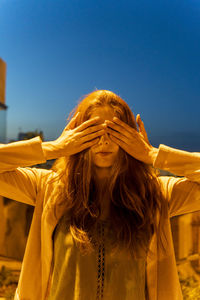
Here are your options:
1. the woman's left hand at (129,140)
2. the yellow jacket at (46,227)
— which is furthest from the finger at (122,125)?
the yellow jacket at (46,227)

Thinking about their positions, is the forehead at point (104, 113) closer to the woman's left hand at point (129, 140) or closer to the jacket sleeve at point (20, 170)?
the woman's left hand at point (129, 140)

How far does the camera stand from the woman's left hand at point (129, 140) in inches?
31.6

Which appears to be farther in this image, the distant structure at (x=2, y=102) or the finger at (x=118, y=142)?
the distant structure at (x=2, y=102)

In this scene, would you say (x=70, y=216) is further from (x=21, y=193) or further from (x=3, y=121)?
(x=3, y=121)

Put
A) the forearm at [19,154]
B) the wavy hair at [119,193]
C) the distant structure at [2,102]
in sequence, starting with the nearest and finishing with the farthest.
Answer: the forearm at [19,154] → the wavy hair at [119,193] → the distant structure at [2,102]

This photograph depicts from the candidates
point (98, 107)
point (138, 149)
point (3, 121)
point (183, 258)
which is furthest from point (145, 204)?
point (3, 121)

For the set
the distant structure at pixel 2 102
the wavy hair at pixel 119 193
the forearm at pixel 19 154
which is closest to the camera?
the forearm at pixel 19 154

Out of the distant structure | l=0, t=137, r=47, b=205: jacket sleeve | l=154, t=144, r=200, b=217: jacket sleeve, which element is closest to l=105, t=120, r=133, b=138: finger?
l=154, t=144, r=200, b=217: jacket sleeve

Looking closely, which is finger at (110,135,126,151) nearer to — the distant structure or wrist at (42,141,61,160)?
wrist at (42,141,61,160)

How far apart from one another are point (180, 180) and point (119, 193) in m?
0.22

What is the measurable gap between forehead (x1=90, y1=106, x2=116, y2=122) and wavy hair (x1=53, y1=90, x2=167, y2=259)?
0.04ft

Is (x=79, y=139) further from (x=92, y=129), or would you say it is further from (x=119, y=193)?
(x=119, y=193)

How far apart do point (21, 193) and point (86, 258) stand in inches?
12.1

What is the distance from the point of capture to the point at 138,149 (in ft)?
2.68
